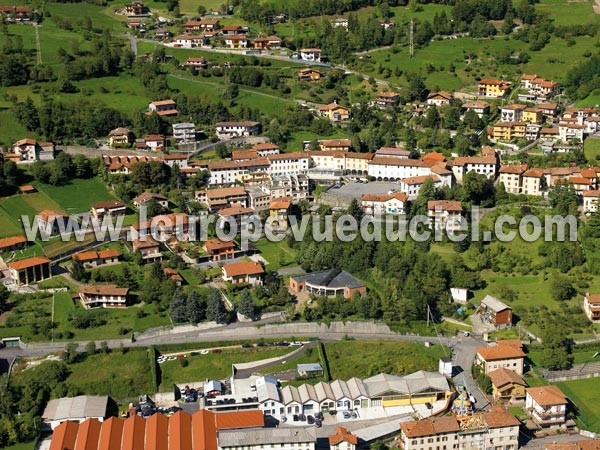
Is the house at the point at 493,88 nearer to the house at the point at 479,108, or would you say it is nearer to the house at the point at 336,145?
the house at the point at 479,108

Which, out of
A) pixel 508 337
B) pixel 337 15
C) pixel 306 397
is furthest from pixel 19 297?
pixel 337 15

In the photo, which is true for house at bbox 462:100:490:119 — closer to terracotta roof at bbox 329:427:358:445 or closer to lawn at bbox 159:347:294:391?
lawn at bbox 159:347:294:391

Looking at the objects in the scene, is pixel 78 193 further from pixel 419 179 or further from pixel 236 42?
pixel 236 42

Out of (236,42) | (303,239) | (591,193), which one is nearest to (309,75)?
(236,42)

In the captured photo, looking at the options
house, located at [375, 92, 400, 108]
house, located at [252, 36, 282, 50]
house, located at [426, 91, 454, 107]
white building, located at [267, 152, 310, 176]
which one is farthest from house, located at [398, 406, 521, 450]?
house, located at [252, 36, 282, 50]

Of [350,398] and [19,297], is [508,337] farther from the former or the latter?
[19,297]
